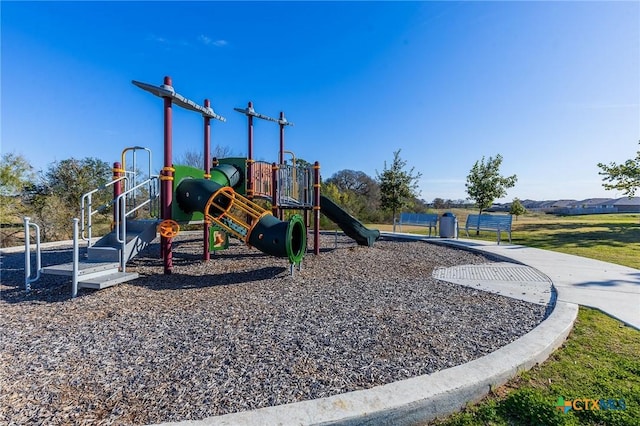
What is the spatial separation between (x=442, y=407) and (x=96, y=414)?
236 centimetres

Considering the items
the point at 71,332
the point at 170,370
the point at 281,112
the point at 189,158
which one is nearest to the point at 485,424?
the point at 170,370

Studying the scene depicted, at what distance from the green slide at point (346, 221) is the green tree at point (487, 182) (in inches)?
398

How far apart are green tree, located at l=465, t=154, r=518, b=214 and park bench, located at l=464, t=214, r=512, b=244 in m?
5.83

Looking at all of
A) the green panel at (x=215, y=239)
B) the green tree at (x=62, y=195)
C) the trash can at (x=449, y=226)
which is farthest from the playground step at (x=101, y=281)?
the trash can at (x=449, y=226)

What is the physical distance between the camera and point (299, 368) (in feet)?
9.27

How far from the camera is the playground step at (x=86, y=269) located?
5.14 meters

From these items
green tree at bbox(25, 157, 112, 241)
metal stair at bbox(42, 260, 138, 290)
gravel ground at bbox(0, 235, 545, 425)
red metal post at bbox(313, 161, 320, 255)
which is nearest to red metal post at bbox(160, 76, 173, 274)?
gravel ground at bbox(0, 235, 545, 425)

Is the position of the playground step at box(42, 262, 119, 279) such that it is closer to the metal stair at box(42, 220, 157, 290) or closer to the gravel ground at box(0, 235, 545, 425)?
the metal stair at box(42, 220, 157, 290)

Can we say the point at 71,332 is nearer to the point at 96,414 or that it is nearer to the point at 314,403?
the point at 96,414

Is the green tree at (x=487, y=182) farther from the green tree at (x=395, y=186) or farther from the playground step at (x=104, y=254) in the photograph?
the playground step at (x=104, y=254)

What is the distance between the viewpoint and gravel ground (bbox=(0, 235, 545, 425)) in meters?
2.40

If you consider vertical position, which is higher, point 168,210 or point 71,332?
point 168,210

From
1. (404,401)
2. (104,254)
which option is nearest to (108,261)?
(104,254)

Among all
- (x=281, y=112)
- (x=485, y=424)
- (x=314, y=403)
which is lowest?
(x=485, y=424)
